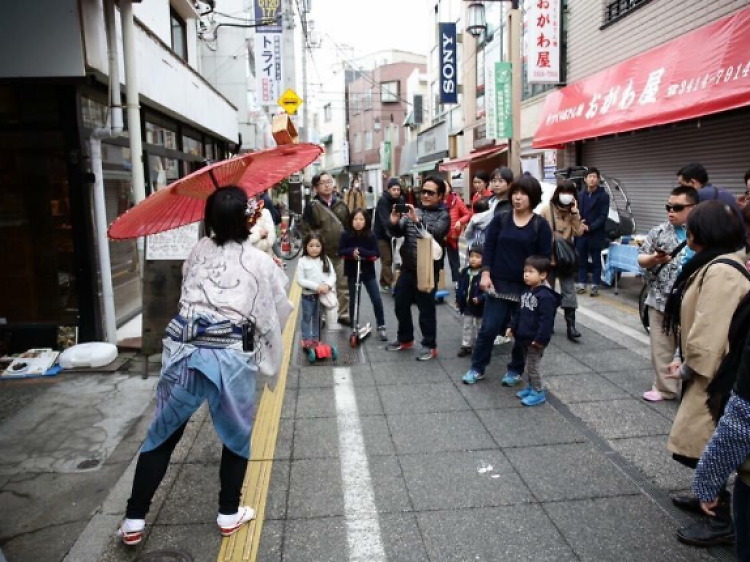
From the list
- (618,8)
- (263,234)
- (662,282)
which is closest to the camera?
(662,282)

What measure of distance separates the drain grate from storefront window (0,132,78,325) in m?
2.46

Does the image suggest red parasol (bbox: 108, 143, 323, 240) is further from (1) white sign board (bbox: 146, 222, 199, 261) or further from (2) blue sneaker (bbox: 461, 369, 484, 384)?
(2) blue sneaker (bbox: 461, 369, 484, 384)

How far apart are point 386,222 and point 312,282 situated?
4.82 feet

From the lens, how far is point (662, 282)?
16.0ft

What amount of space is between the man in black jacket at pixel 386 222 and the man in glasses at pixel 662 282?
2.80m

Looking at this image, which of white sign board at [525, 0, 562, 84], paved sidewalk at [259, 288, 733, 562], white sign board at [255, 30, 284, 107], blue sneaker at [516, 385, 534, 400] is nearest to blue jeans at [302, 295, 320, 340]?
paved sidewalk at [259, 288, 733, 562]

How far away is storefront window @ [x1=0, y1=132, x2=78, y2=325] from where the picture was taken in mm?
6309

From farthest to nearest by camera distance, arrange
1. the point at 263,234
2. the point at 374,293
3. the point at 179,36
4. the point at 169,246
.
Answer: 1. the point at 179,36
2. the point at 263,234
3. the point at 374,293
4. the point at 169,246

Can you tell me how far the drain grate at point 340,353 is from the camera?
628 cm

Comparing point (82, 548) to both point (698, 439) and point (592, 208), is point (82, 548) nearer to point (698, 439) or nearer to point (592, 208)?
point (698, 439)

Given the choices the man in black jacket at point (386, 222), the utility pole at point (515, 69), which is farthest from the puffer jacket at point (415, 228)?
the utility pole at point (515, 69)

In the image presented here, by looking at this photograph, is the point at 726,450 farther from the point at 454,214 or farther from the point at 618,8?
the point at 618,8

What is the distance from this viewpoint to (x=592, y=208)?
922 centimetres

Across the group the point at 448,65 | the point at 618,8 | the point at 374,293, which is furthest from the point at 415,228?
the point at 448,65
